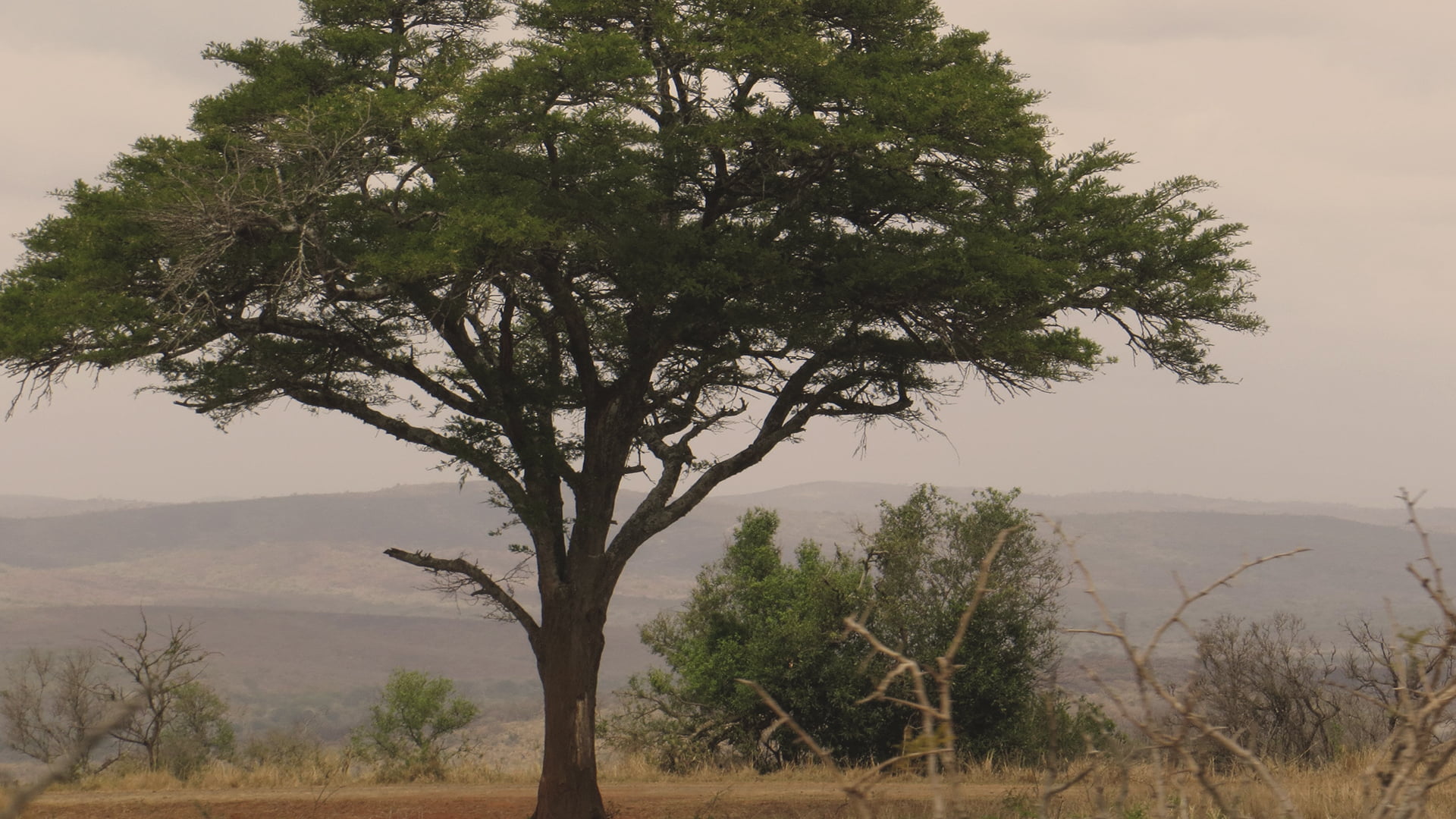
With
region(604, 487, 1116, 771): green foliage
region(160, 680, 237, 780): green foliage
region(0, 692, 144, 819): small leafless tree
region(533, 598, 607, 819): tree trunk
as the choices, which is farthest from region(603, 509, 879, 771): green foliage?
region(0, 692, 144, 819): small leafless tree

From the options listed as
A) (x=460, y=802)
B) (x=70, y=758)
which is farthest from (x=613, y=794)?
(x=70, y=758)

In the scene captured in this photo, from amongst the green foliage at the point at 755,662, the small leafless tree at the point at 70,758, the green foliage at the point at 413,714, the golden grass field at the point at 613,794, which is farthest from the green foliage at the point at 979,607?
the small leafless tree at the point at 70,758

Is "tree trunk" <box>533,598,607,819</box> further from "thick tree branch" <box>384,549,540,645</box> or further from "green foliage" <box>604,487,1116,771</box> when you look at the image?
"green foliage" <box>604,487,1116,771</box>

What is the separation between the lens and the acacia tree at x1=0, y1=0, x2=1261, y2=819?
13312 millimetres

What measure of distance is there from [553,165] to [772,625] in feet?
37.1

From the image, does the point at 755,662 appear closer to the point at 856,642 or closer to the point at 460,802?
the point at 856,642

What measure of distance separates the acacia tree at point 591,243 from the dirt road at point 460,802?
194cm

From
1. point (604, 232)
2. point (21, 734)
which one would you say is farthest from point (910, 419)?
point (21, 734)

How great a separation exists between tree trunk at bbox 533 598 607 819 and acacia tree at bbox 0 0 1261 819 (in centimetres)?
4

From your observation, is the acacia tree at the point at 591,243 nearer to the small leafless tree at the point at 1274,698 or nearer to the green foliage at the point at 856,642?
the green foliage at the point at 856,642

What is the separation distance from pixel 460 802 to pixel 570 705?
10.6 ft

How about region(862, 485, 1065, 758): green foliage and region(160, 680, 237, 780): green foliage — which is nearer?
region(862, 485, 1065, 758): green foliage

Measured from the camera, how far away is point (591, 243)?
45.2ft

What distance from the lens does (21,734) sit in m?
33.1
